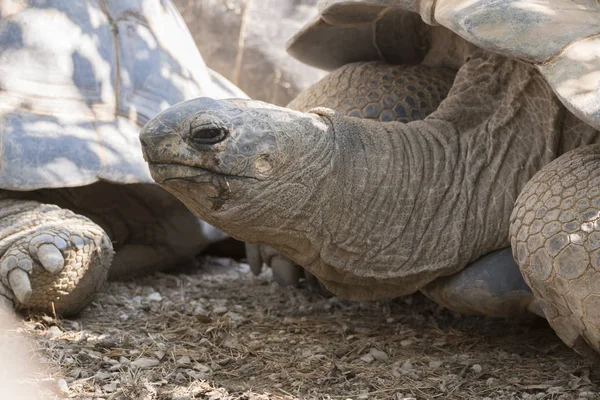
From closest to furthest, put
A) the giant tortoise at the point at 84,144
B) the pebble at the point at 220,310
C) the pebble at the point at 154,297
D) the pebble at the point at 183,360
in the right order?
1. the pebble at the point at 183,360
2. the giant tortoise at the point at 84,144
3. the pebble at the point at 220,310
4. the pebble at the point at 154,297

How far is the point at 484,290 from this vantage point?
3.03m

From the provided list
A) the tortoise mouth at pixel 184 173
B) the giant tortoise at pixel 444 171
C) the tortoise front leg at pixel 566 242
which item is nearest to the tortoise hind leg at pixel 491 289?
the giant tortoise at pixel 444 171

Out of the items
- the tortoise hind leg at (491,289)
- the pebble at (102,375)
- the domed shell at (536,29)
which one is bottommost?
the pebble at (102,375)

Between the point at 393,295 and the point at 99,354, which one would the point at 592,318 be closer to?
the point at 393,295

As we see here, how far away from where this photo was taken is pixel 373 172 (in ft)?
10.2

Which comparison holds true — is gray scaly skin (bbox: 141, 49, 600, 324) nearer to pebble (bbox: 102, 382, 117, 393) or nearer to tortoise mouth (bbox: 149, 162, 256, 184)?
tortoise mouth (bbox: 149, 162, 256, 184)

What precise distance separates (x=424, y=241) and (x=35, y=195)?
1690 mm

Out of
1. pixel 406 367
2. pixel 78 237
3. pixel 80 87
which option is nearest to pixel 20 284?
pixel 78 237

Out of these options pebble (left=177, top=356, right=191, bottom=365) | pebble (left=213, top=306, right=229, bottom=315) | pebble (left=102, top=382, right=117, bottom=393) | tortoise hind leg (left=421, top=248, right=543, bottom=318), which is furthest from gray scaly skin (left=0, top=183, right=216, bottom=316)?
tortoise hind leg (left=421, top=248, right=543, bottom=318)

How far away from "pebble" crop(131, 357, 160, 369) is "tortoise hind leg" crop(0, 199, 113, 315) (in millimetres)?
556

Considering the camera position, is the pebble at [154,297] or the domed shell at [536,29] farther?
the pebble at [154,297]

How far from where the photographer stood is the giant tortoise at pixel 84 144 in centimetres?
324

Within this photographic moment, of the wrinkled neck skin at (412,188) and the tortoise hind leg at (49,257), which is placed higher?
the wrinkled neck skin at (412,188)

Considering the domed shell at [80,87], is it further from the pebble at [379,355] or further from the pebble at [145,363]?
the pebble at [379,355]
